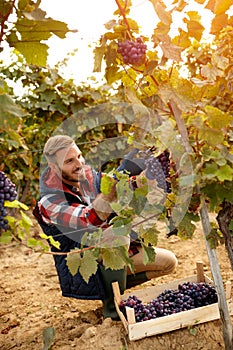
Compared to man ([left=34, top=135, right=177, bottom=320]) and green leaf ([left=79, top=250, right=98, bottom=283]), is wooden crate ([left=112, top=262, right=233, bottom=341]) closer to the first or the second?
man ([left=34, top=135, right=177, bottom=320])

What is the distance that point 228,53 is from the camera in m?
1.86

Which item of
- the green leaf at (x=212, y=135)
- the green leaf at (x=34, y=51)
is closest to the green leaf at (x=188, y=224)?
the green leaf at (x=212, y=135)

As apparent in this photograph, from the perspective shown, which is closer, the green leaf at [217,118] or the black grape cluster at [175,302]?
the green leaf at [217,118]

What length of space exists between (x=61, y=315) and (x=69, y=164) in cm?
121

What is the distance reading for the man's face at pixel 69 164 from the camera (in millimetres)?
2916

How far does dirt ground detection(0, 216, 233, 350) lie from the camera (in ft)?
8.39

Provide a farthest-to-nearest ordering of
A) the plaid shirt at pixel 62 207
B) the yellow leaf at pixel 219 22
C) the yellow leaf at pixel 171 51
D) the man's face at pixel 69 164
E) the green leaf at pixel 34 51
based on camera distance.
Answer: the man's face at pixel 69 164 → the plaid shirt at pixel 62 207 → the yellow leaf at pixel 219 22 → the yellow leaf at pixel 171 51 → the green leaf at pixel 34 51

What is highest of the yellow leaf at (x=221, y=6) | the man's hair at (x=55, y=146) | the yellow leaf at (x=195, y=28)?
the yellow leaf at (x=221, y=6)

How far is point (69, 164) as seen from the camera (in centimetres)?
294

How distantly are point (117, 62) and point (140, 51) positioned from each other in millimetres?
288

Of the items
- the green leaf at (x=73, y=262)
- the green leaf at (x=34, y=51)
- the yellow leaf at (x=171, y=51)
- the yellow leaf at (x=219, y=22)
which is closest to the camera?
the green leaf at (x=34, y=51)

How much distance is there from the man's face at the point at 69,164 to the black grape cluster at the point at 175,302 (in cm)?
88

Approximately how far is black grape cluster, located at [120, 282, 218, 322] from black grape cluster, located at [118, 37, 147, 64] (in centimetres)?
161

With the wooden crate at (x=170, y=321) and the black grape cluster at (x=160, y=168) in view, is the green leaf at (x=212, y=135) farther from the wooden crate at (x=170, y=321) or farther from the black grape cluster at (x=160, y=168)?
the wooden crate at (x=170, y=321)
